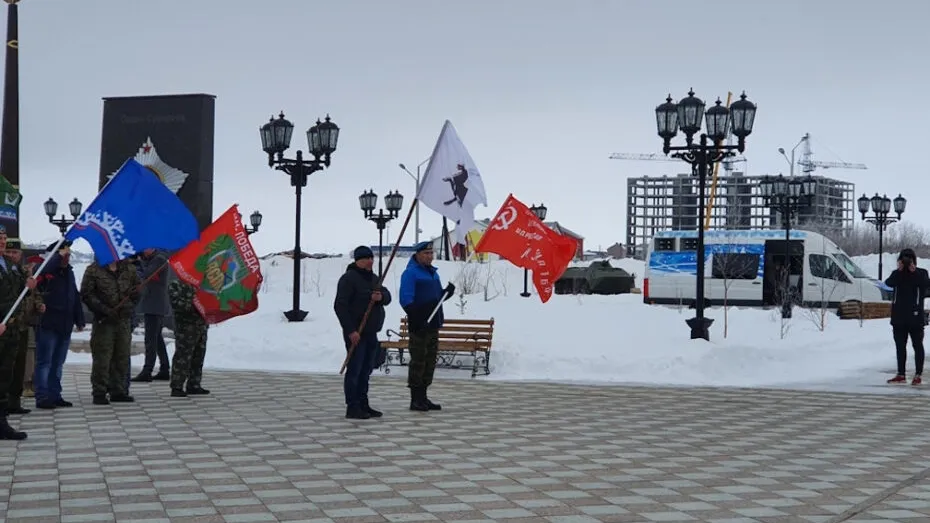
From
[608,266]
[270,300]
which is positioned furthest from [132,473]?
[608,266]

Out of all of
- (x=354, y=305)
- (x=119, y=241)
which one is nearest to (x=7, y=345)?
(x=119, y=241)

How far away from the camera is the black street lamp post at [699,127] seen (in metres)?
19.0

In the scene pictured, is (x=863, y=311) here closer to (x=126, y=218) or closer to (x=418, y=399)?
(x=418, y=399)

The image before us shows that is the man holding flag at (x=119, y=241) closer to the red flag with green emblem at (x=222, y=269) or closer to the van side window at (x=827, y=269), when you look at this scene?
the red flag with green emblem at (x=222, y=269)

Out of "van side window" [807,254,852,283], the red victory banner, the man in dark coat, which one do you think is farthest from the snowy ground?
"van side window" [807,254,852,283]

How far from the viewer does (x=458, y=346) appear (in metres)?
16.5

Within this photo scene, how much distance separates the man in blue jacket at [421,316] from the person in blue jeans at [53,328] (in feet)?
11.5

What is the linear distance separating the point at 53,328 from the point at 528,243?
6990 mm

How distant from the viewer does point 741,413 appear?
12547mm

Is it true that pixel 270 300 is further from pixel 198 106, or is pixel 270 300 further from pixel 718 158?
pixel 718 158

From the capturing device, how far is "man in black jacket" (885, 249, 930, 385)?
15.4 m

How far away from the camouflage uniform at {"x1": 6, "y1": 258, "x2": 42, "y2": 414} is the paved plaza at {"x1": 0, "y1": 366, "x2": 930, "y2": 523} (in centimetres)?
31

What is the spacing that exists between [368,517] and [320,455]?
2435mm

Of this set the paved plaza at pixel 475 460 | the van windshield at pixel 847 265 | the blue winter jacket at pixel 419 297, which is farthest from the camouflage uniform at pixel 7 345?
the van windshield at pixel 847 265
